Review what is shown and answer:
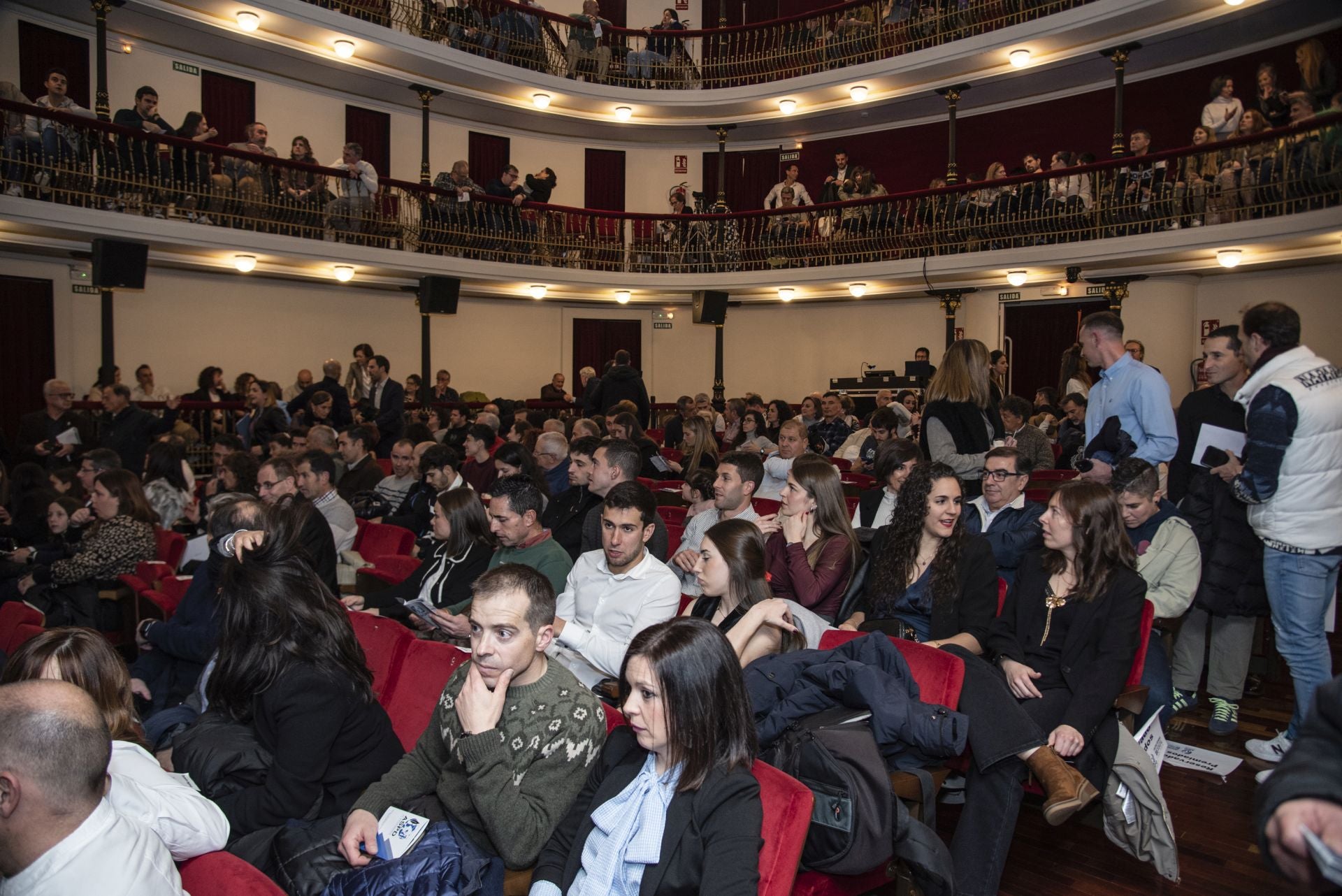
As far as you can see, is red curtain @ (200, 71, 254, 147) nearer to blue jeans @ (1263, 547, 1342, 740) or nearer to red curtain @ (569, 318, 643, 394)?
red curtain @ (569, 318, 643, 394)

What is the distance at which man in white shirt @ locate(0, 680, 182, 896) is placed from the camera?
1.55m

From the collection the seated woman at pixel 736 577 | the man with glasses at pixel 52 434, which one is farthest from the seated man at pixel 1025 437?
the man with glasses at pixel 52 434

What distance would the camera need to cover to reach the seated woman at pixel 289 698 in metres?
2.30

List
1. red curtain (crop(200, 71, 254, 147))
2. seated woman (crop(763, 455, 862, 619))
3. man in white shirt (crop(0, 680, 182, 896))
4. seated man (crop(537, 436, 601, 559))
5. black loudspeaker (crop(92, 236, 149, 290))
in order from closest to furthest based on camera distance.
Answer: man in white shirt (crop(0, 680, 182, 896)) → seated woman (crop(763, 455, 862, 619)) → seated man (crop(537, 436, 601, 559)) → black loudspeaker (crop(92, 236, 149, 290)) → red curtain (crop(200, 71, 254, 147))

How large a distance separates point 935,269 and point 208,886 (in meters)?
12.0

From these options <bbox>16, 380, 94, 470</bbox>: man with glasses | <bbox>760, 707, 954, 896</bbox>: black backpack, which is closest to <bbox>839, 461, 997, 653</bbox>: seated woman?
<bbox>760, 707, 954, 896</bbox>: black backpack

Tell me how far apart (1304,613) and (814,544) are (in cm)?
194

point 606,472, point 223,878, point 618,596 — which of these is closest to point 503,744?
point 223,878

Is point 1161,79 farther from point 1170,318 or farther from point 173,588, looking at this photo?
point 173,588

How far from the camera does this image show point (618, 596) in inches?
136

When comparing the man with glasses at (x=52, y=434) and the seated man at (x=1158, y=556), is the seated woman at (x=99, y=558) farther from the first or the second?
the seated man at (x=1158, y=556)

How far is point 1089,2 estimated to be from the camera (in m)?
11.2

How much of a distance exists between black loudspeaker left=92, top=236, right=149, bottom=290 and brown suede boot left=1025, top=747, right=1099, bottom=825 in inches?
415

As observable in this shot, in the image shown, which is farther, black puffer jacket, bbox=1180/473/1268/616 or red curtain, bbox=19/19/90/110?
red curtain, bbox=19/19/90/110
